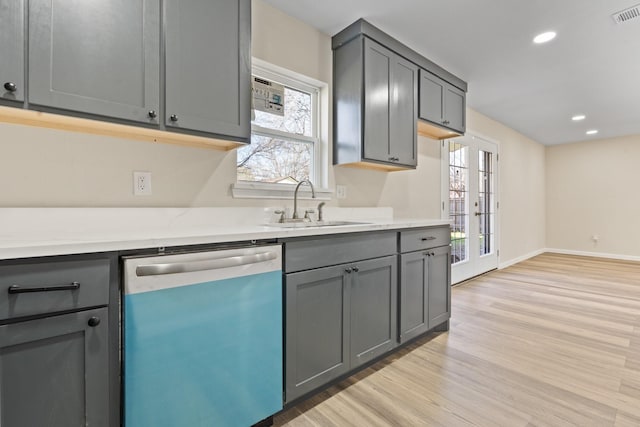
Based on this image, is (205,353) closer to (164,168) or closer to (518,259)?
(164,168)

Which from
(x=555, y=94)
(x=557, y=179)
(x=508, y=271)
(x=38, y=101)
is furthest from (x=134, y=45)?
(x=557, y=179)

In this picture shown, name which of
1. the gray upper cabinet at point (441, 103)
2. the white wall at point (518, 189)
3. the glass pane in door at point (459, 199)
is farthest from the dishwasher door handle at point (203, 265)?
the white wall at point (518, 189)

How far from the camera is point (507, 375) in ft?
6.44

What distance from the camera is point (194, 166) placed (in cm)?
182

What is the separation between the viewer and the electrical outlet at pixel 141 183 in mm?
1628

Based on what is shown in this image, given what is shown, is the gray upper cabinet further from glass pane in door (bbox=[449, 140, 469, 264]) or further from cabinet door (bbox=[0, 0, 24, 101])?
cabinet door (bbox=[0, 0, 24, 101])

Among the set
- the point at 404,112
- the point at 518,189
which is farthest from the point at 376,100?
the point at 518,189

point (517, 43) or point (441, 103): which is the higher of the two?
point (517, 43)

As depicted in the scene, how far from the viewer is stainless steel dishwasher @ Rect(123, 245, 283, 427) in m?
1.09

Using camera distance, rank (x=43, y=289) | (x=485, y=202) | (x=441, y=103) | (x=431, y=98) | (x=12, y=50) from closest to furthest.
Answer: (x=43, y=289) → (x=12, y=50) → (x=431, y=98) → (x=441, y=103) → (x=485, y=202)

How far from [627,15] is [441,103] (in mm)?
1369

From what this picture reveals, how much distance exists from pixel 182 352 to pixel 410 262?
1.57 meters

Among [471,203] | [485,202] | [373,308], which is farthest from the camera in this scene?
[485,202]

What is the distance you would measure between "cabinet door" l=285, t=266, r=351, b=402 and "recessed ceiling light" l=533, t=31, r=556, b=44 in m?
2.57
